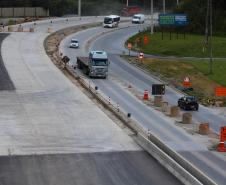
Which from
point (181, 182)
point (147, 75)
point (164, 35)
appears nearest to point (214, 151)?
point (181, 182)

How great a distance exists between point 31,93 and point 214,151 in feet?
95.0

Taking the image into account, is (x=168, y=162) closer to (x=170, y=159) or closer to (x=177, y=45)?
(x=170, y=159)

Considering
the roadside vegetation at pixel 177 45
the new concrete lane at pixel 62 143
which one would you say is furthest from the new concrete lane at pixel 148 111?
the roadside vegetation at pixel 177 45

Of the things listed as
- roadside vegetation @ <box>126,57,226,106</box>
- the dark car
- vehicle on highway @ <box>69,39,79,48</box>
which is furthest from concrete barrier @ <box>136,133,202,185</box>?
vehicle on highway @ <box>69,39,79,48</box>

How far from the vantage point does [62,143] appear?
50188 mm

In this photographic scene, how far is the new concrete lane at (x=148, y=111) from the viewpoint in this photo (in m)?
45.8

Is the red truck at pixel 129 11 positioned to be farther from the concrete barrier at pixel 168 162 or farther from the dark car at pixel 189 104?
the concrete barrier at pixel 168 162

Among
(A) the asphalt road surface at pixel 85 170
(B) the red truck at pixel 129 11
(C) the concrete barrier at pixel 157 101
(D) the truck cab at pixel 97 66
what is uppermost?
(B) the red truck at pixel 129 11

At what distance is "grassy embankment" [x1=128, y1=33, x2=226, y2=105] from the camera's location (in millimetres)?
79688

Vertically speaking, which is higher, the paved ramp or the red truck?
the red truck

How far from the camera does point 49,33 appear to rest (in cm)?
12644

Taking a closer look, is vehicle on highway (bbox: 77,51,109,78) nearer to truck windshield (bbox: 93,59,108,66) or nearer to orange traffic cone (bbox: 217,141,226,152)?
truck windshield (bbox: 93,59,108,66)

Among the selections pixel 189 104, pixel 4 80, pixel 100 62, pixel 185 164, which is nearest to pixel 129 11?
pixel 100 62

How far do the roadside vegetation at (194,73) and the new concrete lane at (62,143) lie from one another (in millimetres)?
13756
